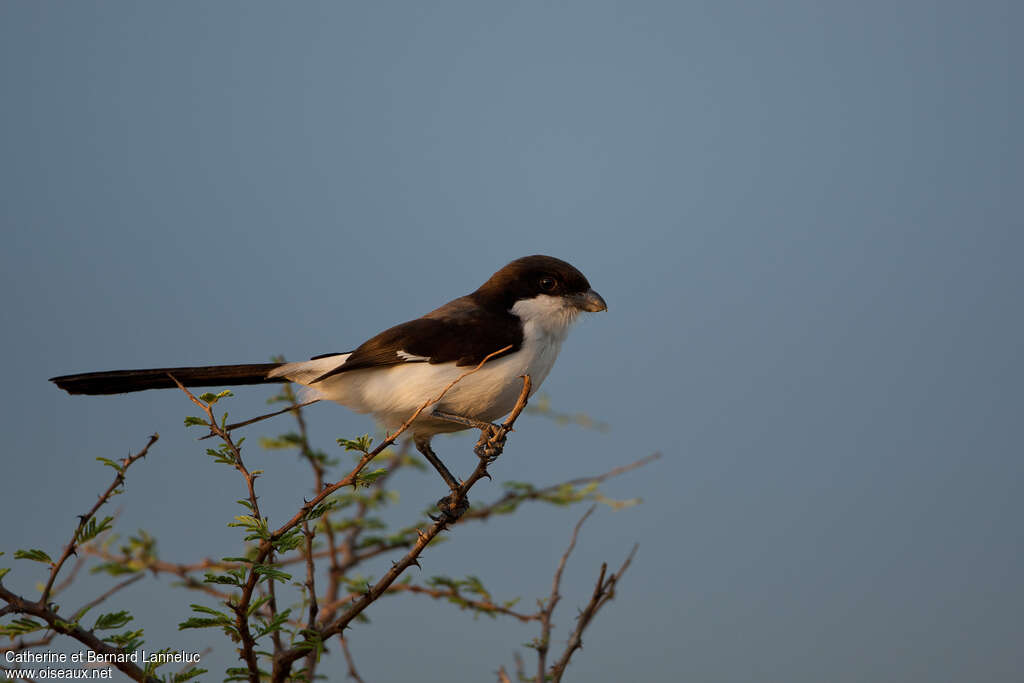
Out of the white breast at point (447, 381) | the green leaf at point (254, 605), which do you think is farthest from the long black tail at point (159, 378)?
the green leaf at point (254, 605)

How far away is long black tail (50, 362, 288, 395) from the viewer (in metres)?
4.62

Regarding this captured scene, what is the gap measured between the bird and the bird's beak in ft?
0.44

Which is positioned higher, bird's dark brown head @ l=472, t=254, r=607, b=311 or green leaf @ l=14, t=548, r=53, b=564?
bird's dark brown head @ l=472, t=254, r=607, b=311

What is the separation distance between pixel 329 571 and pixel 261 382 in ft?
4.69

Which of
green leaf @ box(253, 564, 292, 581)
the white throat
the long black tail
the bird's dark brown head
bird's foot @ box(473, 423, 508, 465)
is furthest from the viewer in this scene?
the bird's dark brown head

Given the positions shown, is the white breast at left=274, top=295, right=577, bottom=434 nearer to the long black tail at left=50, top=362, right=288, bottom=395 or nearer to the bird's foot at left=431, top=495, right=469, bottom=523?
the long black tail at left=50, top=362, right=288, bottom=395

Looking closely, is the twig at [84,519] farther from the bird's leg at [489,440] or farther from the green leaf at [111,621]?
the bird's leg at [489,440]

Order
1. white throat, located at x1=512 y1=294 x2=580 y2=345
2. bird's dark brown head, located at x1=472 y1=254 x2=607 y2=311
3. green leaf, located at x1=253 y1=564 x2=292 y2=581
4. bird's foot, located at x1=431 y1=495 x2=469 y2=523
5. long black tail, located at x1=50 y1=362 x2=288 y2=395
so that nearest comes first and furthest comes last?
green leaf, located at x1=253 y1=564 x2=292 y2=581
bird's foot, located at x1=431 y1=495 x2=469 y2=523
long black tail, located at x1=50 y1=362 x2=288 y2=395
white throat, located at x1=512 y1=294 x2=580 y2=345
bird's dark brown head, located at x1=472 y1=254 x2=607 y2=311

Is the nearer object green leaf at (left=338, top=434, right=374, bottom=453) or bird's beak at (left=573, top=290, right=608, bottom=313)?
green leaf at (left=338, top=434, right=374, bottom=453)

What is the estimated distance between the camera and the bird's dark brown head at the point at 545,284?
5396 millimetres

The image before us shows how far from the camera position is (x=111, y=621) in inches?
130

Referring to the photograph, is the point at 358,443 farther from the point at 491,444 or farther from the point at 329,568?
the point at 329,568

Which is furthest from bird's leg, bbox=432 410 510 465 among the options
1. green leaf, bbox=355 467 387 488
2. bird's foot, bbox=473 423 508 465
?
green leaf, bbox=355 467 387 488

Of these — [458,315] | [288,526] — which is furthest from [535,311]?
[288,526]
